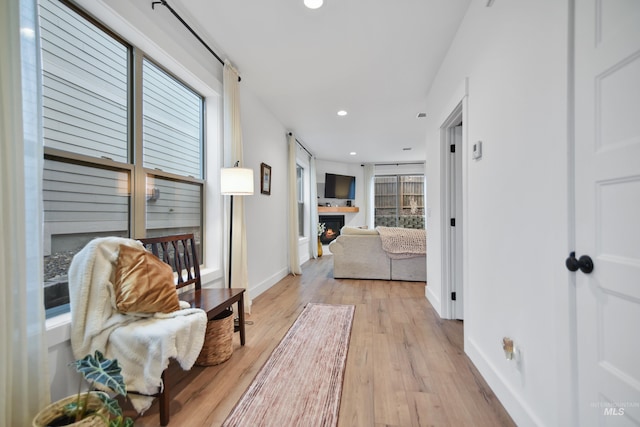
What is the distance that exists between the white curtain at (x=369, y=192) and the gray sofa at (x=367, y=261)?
356 cm

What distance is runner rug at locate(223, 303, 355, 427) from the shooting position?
147 cm

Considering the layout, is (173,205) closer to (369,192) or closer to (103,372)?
(103,372)

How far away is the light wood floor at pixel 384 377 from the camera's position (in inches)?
58.4

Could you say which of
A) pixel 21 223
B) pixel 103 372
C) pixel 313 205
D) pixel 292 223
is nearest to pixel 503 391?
pixel 103 372

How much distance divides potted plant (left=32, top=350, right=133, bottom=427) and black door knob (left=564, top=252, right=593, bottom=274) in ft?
5.64

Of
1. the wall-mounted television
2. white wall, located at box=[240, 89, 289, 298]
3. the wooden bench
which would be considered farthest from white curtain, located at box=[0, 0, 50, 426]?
the wall-mounted television

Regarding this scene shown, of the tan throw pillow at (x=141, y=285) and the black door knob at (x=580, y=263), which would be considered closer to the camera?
the black door knob at (x=580, y=263)

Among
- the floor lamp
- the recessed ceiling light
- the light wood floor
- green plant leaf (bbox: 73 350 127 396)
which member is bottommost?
the light wood floor

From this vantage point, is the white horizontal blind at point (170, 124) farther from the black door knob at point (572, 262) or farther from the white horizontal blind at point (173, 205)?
the black door knob at point (572, 262)

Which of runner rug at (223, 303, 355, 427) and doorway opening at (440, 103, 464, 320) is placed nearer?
runner rug at (223, 303, 355, 427)

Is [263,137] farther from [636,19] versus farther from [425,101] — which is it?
[636,19]

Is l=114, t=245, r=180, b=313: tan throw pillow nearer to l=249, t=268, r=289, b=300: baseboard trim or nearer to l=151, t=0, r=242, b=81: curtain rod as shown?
l=151, t=0, r=242, b=81: curtain rod

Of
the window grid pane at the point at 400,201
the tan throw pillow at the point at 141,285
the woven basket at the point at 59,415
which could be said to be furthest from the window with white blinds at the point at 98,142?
the window grid pane at the point at 400,201

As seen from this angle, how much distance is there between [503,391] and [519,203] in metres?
1.04
